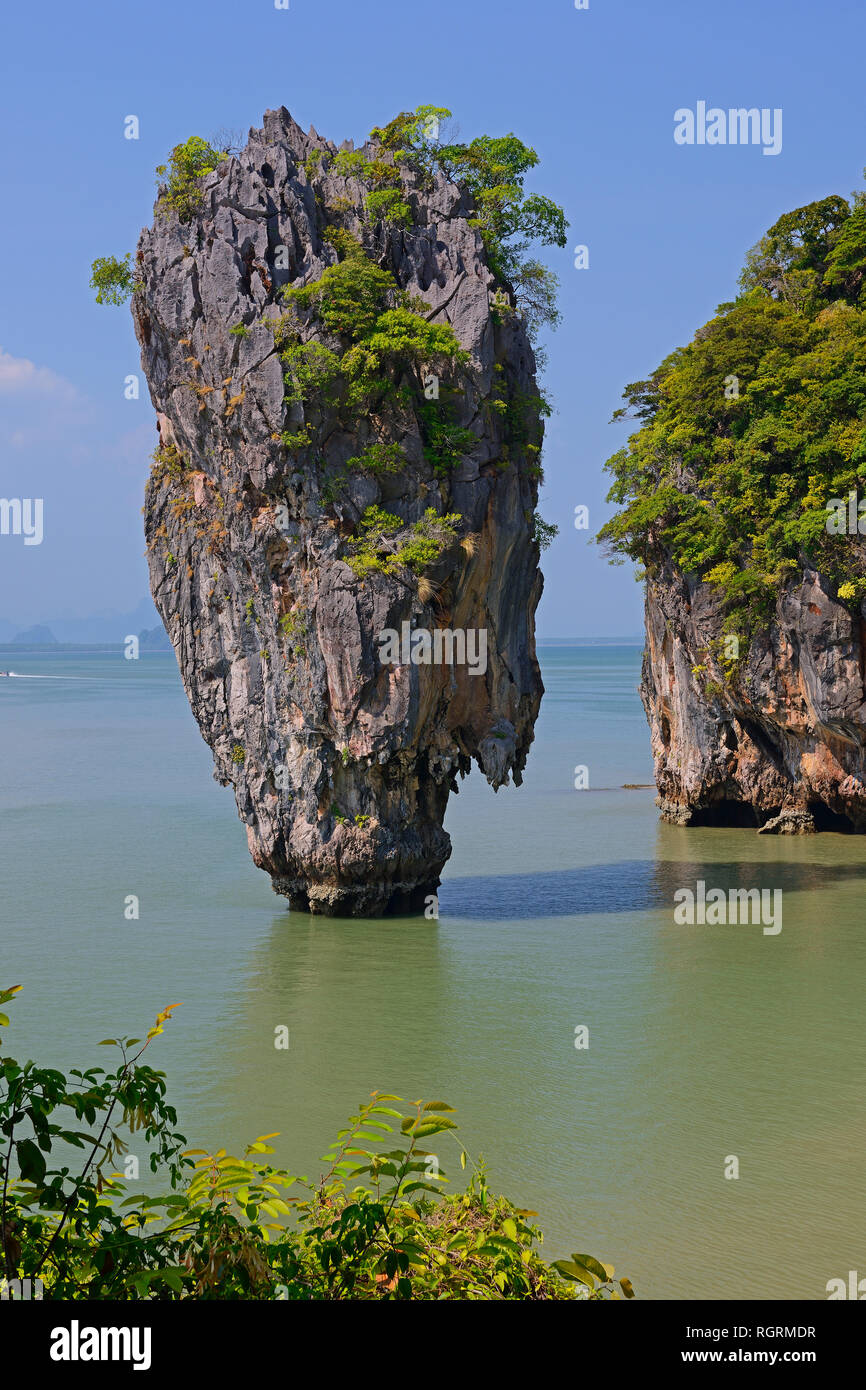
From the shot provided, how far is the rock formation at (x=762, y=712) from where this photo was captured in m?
24.4

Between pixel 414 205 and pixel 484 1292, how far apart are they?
20.1m

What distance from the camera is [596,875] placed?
25719 millimetres

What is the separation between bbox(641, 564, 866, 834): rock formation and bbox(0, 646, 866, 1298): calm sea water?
108cm

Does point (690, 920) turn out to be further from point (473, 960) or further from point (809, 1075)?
point (809, 1075)

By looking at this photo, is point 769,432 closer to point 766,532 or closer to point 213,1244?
point 766,532

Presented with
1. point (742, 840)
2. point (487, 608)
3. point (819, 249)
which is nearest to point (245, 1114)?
point (487, 608)

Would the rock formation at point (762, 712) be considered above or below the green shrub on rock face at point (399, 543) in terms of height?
below

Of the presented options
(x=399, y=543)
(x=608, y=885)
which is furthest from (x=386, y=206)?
(x=608, y=885)

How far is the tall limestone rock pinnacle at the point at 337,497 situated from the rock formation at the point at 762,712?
263 inches

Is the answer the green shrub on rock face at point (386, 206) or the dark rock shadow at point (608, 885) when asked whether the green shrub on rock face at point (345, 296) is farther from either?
the dark rock shadow at point (608, 885)

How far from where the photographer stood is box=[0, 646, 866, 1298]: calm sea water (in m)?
10.9

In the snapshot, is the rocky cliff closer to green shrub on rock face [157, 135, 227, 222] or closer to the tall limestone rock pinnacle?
the tall limestone rock pinnacle

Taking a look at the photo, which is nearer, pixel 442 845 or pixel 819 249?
pixel 442 845

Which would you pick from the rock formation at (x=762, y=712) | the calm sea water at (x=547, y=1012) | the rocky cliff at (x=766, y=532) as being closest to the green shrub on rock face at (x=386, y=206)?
the rocky cliff at (x=766, y=532)
